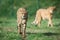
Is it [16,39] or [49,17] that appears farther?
[49,17]

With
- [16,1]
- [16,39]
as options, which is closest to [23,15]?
[16,39]

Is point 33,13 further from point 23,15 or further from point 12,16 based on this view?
point 23,15

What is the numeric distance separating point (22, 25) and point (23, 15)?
516 millimetres

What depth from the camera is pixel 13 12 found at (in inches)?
968

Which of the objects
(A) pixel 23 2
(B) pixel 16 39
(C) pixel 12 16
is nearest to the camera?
(B) pixel 16 39

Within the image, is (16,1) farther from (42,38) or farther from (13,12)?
(42,38)

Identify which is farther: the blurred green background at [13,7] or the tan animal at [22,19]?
the blurred green background at [13,7]

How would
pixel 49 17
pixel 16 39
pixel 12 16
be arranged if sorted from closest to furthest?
1. pixel 16 39
2. pixel 49 17
3. pixel 12 16

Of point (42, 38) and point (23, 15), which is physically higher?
point (23, 15)

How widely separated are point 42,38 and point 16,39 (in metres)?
1.31

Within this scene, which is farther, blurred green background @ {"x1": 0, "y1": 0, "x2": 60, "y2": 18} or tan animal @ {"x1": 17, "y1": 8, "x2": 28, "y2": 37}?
blurred green background @ {"x1": 0, "y1": 0, "x2": 60, "y2": 18}

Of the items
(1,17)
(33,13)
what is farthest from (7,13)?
(33,13)

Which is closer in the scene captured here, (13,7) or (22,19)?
(22,19)

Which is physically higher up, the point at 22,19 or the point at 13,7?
the point at 13,7
